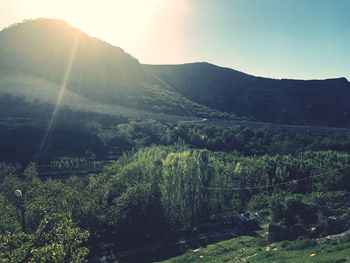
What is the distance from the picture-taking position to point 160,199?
57.6m

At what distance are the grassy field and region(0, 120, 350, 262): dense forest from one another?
513 centimetres

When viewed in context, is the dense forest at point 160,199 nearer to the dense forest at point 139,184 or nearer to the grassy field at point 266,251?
the dense forest at point 139,184

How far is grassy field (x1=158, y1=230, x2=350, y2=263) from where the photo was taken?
3624 centimetres

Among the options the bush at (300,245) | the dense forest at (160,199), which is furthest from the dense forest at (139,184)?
the bush at (300,245)

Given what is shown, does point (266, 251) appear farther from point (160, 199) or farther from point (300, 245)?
point (160, 199)

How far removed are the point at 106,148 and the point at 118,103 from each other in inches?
2764

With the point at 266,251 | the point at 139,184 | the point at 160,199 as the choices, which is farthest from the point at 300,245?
the point at 139,184

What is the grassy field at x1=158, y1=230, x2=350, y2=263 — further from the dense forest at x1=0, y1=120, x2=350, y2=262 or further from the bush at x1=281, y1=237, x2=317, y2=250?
the dense forest at x1=0, y1=120, x2=350, y2=262

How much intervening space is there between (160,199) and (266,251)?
18.9 metres

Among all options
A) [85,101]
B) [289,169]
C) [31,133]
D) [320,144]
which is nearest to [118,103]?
[85,101]

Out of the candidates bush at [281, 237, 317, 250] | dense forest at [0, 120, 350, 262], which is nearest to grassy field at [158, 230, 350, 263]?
bush at [281, 237, 317, 250]

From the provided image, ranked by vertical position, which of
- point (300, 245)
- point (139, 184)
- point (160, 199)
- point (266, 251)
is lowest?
point (266, 251)

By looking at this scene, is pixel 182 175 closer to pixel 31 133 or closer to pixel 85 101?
pixel 31 133

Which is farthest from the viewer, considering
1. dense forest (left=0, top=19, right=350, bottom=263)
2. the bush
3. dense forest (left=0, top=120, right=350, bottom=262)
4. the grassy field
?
dense forest (left=0, top=19, right=350, bottom=263)
